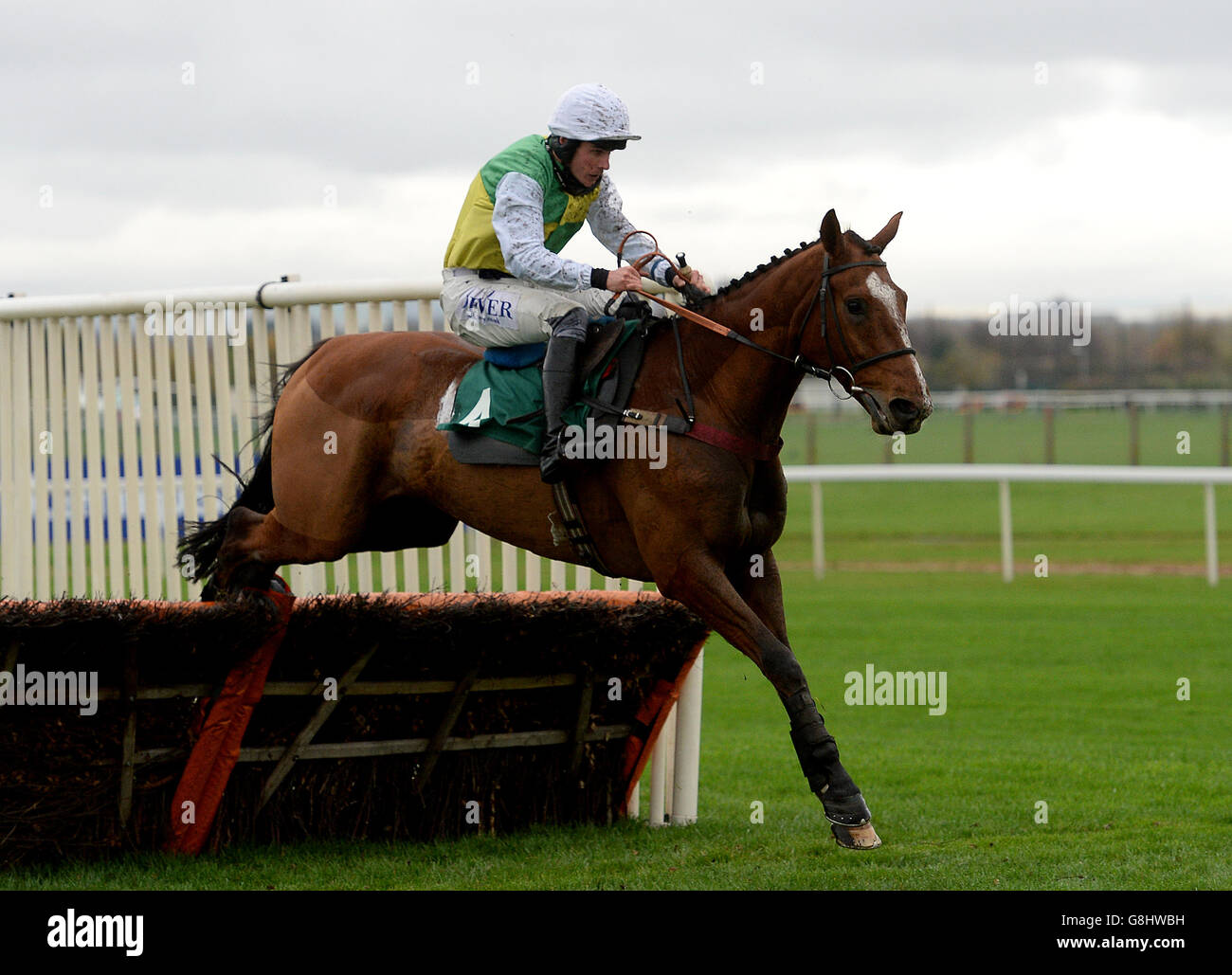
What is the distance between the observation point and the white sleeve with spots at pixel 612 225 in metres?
5.47

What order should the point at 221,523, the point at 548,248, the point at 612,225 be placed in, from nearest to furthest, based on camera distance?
1. the point at 548,248
2. the point at 612,225
3. the point at 221,523

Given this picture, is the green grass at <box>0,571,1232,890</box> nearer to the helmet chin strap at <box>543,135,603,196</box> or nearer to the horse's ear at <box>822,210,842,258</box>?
the horse's ear at <box>822,210,842,258</box>

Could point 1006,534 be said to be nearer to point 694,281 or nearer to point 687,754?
point 687,754

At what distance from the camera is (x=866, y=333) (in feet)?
15.0

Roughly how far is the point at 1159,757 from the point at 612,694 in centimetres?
330

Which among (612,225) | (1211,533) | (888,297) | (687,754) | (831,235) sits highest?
(612,225)

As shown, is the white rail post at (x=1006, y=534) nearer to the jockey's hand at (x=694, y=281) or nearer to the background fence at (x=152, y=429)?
the background fence at (x=152, y=429)

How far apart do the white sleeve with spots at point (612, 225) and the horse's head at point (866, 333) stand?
864mm

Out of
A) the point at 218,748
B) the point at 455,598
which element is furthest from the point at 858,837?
the point at 218,748

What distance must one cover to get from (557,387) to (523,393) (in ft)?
0.73

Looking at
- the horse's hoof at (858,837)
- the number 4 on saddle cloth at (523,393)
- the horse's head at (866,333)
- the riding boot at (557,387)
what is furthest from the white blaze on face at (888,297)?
the horse's hoof at (858,837)
